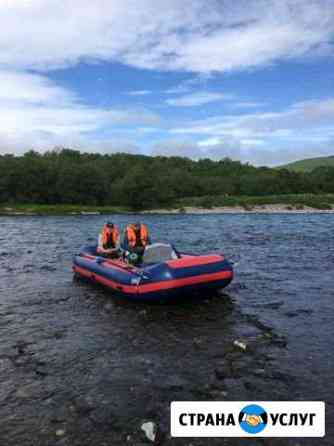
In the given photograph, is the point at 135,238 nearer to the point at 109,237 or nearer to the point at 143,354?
the point at 109,237

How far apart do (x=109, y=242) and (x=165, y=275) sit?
4749 millimetres

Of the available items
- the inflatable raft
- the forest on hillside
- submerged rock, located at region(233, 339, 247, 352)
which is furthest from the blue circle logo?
the forest on hillside

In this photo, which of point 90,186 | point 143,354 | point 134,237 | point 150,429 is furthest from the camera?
point 90,186

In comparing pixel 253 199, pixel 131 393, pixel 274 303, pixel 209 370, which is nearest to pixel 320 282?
pixel 274 303

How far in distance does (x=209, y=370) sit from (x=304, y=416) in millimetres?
2030

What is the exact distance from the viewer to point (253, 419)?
247 inches

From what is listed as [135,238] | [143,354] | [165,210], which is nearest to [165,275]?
[143,354]

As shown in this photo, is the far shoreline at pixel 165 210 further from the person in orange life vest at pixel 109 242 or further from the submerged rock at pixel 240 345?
the submerged rock at pixel 240 345

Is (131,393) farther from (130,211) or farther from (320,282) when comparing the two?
(130,211)

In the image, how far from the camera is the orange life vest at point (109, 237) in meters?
15.5

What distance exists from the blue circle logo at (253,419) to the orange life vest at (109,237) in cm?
982

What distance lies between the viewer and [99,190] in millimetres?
75938

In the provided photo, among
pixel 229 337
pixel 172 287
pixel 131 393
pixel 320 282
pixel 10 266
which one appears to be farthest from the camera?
pixel 10 266

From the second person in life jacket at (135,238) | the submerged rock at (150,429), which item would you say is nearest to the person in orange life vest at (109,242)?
the second person in life jacket at (135,238)
